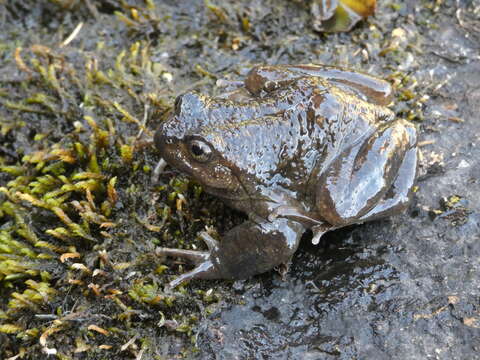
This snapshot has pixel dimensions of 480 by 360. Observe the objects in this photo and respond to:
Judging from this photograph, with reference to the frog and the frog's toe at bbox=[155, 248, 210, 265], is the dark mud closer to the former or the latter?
the frog's toe at bbox=[155, 248, 210, 265]

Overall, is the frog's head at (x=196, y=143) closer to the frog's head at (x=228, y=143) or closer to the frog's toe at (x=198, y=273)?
the frog's head at (x=228, y=143)

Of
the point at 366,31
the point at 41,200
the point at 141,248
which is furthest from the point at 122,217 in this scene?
the point at 366,31

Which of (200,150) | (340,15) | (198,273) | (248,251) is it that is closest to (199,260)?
Answer: (198,273)

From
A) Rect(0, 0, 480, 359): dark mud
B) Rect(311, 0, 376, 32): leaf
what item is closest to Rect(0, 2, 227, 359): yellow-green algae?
Rect(0, 0, 480, 359): dark mud

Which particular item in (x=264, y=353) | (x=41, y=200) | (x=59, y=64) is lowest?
(x=264, y=353)

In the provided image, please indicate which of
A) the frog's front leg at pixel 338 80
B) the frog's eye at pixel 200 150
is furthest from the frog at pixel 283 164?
the frog's front leg at pixel 338 80

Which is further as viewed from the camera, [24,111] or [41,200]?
[24,111]

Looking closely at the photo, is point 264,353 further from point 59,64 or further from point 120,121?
point 59,64

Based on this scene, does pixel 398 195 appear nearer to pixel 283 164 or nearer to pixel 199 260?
pixel 283 164
